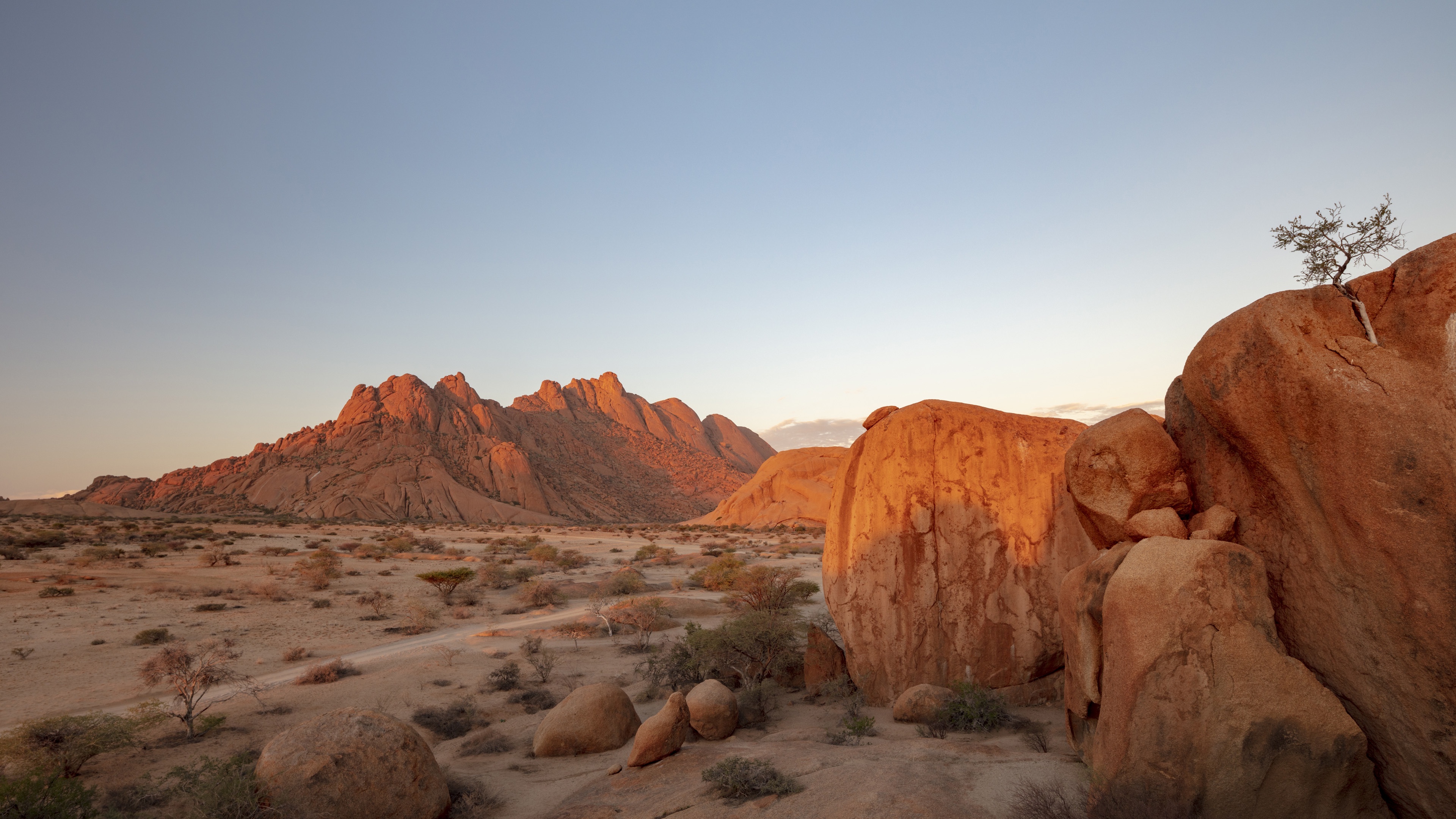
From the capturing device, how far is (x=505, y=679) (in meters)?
13.9

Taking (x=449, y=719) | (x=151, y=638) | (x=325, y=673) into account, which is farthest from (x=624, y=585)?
(x=151, y=638)

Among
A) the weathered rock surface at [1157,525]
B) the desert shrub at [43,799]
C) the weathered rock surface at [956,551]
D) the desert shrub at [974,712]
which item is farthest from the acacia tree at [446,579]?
the weathered rock surface at [1157,525]

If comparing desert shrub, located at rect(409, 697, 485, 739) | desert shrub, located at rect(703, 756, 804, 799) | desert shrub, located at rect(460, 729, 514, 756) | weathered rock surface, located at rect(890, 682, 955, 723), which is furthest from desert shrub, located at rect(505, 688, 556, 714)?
weathered rock surface, located at rect(890, 682, 955, 723)

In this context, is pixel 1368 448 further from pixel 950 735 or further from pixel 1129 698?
pixel 950 735

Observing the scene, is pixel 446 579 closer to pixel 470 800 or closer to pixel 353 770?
pixel 470 800

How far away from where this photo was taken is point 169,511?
76000mm

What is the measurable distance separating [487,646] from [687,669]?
23.0 ft

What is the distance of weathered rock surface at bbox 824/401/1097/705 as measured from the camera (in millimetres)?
9766

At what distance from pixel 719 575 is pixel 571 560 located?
12.0 meters

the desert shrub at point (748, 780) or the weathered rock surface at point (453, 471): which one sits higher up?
the weathered rock surface at point (453, 471)

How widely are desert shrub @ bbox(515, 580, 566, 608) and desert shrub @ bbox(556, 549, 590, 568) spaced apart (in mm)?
9396

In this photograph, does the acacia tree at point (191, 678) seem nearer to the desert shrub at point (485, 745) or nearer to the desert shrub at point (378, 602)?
the desert shrub at point (485, 745)

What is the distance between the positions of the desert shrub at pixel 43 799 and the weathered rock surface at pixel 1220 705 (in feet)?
33.4

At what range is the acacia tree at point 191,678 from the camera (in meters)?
10.4
